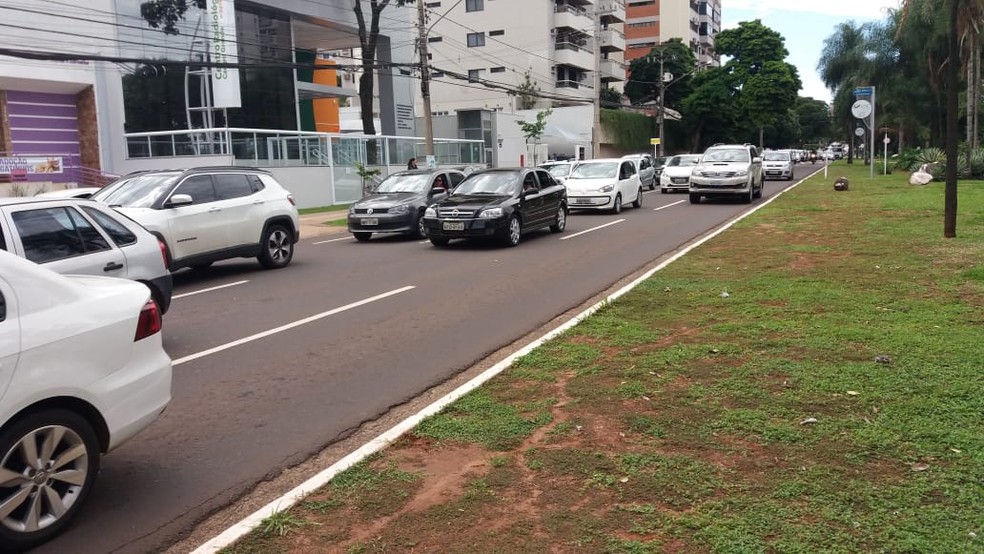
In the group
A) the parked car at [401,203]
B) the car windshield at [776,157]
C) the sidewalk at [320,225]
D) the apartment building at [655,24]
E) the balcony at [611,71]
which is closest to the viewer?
the parked car at [401,203]

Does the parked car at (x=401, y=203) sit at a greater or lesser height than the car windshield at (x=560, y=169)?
lesser

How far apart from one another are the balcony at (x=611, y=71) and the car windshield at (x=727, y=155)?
43.1 m

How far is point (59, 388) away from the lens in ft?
12.3

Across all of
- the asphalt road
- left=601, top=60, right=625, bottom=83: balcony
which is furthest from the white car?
left=601, top=60, right=625, bottom=83: balcony

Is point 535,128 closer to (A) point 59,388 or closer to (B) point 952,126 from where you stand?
(B) point 952,126

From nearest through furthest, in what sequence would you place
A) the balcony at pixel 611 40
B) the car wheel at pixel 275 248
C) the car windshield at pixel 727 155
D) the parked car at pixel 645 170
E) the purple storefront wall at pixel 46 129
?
the car wheel at pixel 275 248 < the car windshield at pixel 727 155 < the purple storefront wall at pixel 46 129 < the parked car at pixel 645 170 < the balcony at pixel 611 40

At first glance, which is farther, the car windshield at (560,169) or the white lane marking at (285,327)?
the car windshield at (560,169)

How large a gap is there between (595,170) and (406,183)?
788 cm

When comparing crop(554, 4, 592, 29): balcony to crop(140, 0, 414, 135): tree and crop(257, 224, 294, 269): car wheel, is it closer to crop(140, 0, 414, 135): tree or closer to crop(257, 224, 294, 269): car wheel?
crop(140, 0, 414, 135): tree

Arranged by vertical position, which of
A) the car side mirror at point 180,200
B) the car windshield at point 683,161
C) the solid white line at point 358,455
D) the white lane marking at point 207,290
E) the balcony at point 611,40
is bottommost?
the solid white line at point 358,455

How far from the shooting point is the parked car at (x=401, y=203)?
17.2 m

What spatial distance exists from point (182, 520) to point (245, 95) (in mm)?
32568

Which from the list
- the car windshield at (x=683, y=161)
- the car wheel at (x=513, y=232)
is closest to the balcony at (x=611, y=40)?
the car windshield at (x=683, y=161)

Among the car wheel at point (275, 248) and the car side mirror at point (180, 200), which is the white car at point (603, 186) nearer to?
the car wheel at point (275, 248)
